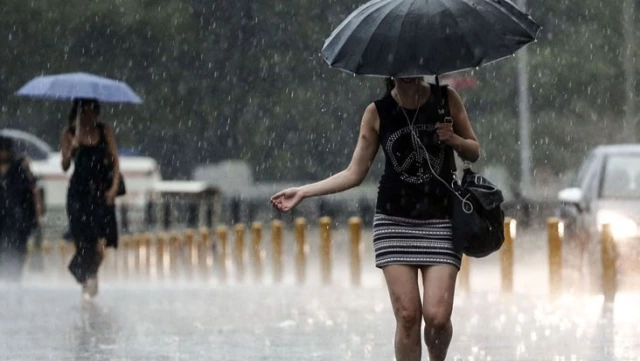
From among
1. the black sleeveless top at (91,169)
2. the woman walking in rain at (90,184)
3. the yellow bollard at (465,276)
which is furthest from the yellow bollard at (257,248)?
the black sleeveless top at (91,169)

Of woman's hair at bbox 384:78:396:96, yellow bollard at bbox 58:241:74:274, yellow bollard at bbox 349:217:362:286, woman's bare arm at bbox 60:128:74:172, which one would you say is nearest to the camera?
woman's hair at bbox 384:78:396:96

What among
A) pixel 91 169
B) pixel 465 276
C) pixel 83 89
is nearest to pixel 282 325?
pixel 91 169

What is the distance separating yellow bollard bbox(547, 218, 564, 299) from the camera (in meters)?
15.4

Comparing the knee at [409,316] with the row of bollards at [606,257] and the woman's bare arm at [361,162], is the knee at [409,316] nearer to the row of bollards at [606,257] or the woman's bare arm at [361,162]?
the woman's bare arm at [361,162]

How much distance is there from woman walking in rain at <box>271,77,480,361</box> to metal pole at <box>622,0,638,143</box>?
114ft

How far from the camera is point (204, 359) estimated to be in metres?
9.82

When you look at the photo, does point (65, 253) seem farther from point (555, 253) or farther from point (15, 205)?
point (555, 253)

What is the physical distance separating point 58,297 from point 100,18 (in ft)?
87.7

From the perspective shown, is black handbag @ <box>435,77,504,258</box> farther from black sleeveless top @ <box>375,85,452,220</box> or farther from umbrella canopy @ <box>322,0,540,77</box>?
umbrella canopy @ <box>322,0,540,77</box>

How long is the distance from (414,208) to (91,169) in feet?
22.8

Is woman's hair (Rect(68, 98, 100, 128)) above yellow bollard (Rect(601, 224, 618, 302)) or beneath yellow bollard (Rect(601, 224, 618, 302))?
above

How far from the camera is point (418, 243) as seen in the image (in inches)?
299

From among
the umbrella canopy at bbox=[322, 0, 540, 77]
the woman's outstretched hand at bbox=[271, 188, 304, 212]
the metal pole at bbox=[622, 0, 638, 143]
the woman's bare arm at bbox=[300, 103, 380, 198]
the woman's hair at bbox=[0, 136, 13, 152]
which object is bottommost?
the woman's outstretched hand at bbox=[271, 188, 304, 212]


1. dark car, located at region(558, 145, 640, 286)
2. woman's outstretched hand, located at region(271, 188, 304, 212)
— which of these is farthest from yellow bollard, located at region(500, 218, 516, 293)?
woman's outstretched hand, located at region(271, 188, 304, 212)
